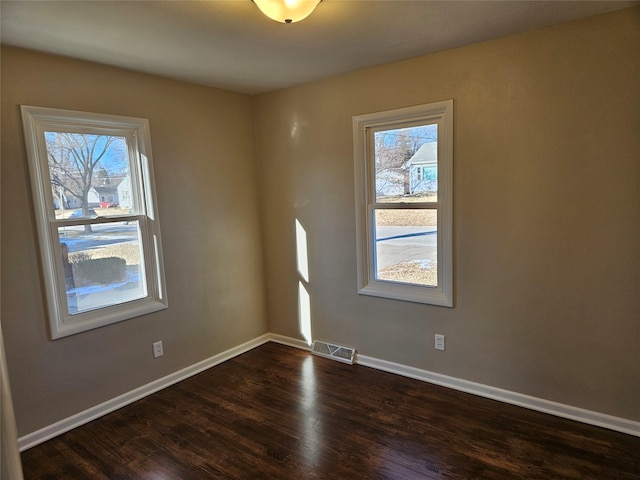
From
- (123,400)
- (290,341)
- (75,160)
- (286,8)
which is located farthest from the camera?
(290,341)

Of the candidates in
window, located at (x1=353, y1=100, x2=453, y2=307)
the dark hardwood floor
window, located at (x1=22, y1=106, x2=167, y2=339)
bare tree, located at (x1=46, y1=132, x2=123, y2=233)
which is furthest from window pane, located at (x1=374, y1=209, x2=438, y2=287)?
bare tree, located at (x1=46, y1=132, x2=123, y2=233)

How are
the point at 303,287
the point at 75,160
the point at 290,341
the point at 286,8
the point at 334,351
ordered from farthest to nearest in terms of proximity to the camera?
the point at 290,341 < the point at 303,287 < the point at 334,351 < the point at 75,160 < the point at 286,8

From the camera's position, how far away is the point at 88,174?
2678 mm

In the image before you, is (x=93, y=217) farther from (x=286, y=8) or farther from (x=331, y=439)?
(x=331, y=439)

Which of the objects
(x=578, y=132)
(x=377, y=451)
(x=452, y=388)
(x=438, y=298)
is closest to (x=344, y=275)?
(x=438, y=298)

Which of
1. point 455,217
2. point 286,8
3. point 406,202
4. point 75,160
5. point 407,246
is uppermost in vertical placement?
point 286,8

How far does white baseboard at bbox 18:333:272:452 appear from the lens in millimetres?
2426

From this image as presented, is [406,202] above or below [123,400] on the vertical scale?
above

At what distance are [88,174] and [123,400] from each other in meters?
1.70

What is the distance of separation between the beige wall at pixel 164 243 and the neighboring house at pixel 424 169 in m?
1.65

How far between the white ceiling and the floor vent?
2.42 metres

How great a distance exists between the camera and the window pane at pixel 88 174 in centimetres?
252

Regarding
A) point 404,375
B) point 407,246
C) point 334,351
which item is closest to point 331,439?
point 404,375

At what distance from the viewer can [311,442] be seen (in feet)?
7.67
